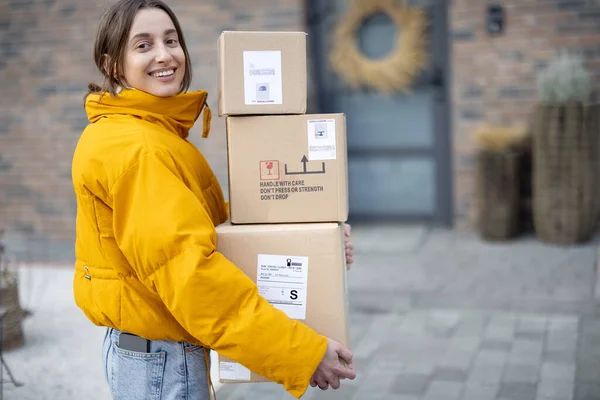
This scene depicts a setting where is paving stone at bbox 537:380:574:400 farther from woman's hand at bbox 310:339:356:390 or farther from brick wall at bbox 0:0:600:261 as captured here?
brick wall at bbox 0:0:600:261

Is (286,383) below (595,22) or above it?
below

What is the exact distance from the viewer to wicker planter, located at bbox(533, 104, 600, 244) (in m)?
5.79

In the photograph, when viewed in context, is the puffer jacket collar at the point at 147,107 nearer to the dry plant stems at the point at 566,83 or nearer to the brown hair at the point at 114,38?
the brown hair at the point at 114,38

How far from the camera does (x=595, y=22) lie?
592 centimetres

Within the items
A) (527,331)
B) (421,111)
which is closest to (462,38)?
(421,111)

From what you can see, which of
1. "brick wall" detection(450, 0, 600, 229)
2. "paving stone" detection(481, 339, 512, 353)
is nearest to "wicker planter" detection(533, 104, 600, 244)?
"brick wall" detection(450, 0, 600, 229)

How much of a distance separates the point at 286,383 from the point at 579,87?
15.0 ft

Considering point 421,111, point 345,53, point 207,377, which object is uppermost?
point 345,53

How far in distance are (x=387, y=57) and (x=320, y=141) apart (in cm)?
466

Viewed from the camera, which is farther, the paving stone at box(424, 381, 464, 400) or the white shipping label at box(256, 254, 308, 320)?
the paving stone at box(424, 381, 464, 400)

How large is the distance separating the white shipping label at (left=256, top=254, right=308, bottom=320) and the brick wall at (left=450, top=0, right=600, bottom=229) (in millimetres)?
4614

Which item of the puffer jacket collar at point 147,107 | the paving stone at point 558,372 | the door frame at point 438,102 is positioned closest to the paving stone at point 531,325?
the paving stone at point 558,372

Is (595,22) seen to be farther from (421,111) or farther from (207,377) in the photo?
(207,377)

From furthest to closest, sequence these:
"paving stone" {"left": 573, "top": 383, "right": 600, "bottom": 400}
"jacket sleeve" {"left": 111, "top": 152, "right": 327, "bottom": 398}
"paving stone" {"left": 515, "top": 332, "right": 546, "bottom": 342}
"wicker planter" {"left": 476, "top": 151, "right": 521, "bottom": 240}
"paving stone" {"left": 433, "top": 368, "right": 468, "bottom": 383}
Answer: "wicker planter" {"left": 476, "top": 151, "right": 521, "bottom": 240} < "paving stone" {"left": 515, "top": 332, "right": 546, "bottom": 342} < "paving stone" {"left": 433, "top": 368, "right": 468, "bottom": 383} < "paving stone" {"left": 573, "top": 383, "right": 600, "bottom": 400} < "jacket sleeve" {"left": 111, "top": 152, "right": 327, "bottom": 398}
